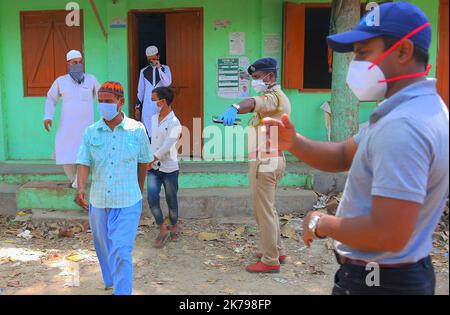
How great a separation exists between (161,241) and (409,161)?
3.91 m

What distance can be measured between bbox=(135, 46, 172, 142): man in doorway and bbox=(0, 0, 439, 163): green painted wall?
693mm

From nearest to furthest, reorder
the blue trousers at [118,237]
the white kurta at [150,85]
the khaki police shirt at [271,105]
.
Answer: the blue trousers at [118,237], the khaki police shirt at [271,105], the white kurta at [150,85]

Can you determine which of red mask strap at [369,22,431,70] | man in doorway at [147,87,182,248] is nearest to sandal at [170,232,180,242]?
man in doorway at [147,87,182,248]

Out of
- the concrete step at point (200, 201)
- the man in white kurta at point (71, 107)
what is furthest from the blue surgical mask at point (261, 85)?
the man in white kurta at point (71, 107)

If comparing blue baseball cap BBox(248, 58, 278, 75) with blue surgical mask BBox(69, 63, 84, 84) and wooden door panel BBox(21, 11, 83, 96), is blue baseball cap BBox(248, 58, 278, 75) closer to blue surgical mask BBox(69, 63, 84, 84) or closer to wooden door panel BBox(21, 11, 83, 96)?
blue surgical mask BBox(69, 63, 84, 84)

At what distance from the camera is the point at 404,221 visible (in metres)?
1.35

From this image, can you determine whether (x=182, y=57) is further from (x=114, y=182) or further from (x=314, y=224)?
(x=314, y=224)

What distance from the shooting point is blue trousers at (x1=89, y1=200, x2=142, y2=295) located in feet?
10.7

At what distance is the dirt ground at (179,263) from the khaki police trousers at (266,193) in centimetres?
39

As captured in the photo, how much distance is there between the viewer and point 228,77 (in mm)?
7051

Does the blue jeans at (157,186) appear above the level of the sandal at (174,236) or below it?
above

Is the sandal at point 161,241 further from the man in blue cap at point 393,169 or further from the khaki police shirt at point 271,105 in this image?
the man in blue cap at point 393,169

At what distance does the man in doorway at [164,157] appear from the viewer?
183 inches
